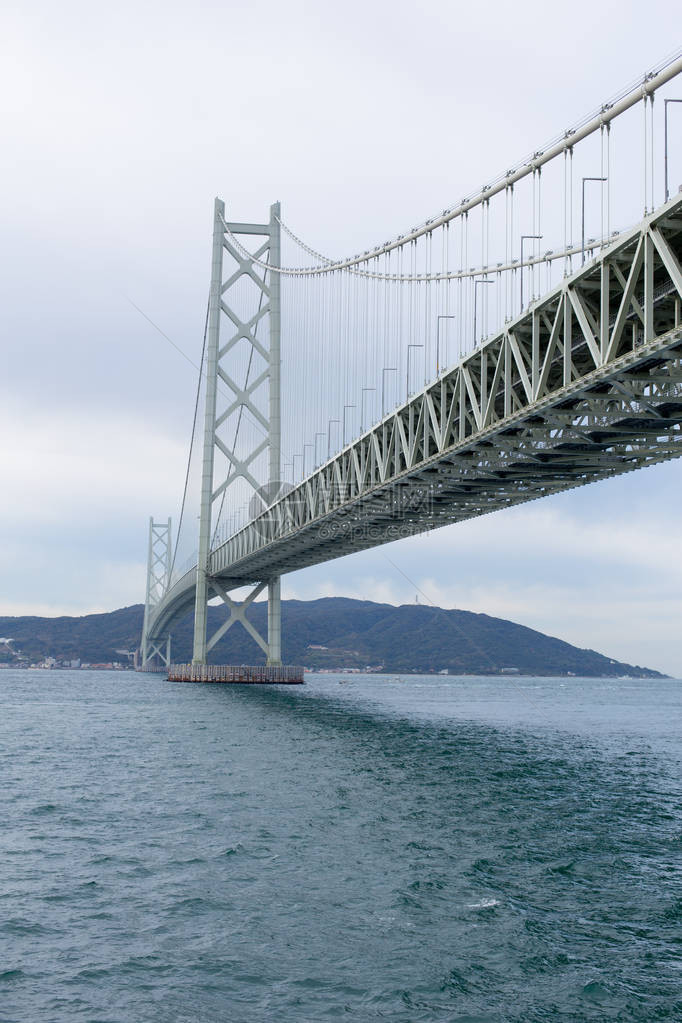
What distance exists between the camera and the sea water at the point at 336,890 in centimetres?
902

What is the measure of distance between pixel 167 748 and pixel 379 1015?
20.9 metres

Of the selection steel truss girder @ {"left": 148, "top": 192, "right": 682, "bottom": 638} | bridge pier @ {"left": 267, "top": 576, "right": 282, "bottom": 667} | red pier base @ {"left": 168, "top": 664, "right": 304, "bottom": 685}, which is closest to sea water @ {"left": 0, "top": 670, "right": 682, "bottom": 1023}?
steel truss girder @ {"left": 148, "top": 192, "right": 682, "bottom": 638}

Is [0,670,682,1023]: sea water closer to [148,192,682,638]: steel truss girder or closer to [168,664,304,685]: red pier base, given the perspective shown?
[148,192,682,638]: steel truss girder

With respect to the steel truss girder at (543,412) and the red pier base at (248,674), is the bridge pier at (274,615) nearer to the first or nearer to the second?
the red pier base at (248,674)

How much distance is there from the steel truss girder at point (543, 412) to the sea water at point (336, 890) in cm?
770

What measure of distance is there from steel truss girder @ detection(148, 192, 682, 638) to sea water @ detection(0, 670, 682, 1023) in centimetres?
770

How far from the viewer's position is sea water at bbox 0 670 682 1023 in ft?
29.6

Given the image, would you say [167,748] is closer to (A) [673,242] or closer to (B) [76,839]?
(B) [76,839]

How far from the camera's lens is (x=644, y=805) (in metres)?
19.9

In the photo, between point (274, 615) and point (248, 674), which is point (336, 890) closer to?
point (274, 615)

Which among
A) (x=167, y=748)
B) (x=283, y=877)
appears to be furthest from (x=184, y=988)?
(x=167, y=748)

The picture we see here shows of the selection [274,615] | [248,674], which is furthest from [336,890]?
[248,674]

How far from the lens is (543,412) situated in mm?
21250

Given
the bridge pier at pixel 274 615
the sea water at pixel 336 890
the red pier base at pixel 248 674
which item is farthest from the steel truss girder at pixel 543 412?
the red pier base at pixel 248 674
